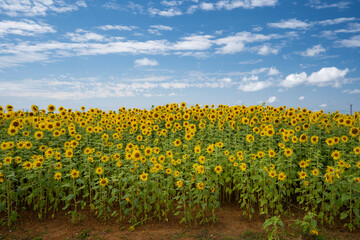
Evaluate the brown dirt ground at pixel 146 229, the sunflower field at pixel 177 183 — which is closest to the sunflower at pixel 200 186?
the sunflower field at pixel 177 183

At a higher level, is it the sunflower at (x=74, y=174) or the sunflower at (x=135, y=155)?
the sunflower at (x=135, y=155)

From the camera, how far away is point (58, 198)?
20.9 feet

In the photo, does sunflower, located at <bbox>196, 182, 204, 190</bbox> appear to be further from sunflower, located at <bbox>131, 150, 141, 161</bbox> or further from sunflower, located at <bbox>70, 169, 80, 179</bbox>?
sunflower, located at <bbox>70, 169, 80, 179</bbox>

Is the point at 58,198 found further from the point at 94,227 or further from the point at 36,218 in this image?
the point at 94,227

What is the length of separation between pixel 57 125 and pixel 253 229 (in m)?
6.51

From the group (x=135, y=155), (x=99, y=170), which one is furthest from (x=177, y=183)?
(x=99, y=170)

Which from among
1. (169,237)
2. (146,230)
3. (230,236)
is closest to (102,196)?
(146,230)

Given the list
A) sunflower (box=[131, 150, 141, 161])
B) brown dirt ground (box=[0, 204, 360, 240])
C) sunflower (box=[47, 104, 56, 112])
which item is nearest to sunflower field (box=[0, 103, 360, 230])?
sunflower (box=[131, 150, 141, 161])

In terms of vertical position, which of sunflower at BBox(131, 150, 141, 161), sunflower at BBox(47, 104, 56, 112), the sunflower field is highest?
sunflower at BBox(47, 104, 56, 112)

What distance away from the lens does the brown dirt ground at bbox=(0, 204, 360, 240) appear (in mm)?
5309

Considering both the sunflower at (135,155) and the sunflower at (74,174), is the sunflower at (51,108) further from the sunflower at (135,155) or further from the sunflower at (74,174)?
the sunflower at (135,155)

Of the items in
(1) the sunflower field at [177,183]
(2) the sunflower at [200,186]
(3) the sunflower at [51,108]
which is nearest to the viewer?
(2) the sunflower at [200,186]

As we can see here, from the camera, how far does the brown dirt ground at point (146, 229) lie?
17.4 feet

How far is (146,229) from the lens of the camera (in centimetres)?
555
